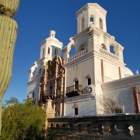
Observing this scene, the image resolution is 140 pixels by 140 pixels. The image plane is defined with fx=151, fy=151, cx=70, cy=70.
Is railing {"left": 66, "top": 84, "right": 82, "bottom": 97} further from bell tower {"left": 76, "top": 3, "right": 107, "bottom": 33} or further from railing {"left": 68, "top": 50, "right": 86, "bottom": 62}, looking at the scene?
bell tower {"left": 76, "top": 3, "right": 107, "bottom": 33}

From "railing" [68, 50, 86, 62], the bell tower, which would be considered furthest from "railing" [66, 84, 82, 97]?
the bell tower

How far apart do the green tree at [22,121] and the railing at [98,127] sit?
3.13 feet

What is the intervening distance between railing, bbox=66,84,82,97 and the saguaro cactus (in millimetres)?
11980

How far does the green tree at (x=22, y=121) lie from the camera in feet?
22.6

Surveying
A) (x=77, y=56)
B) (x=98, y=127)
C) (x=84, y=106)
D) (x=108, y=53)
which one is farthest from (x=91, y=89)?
(x=98, y=127)

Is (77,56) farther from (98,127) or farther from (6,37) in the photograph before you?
(6,37)

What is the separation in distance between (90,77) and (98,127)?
9.78m

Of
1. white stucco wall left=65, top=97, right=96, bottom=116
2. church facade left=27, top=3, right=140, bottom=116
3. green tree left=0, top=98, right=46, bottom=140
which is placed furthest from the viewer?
white stucco wall left=65, top=97, right=96, bottom=116

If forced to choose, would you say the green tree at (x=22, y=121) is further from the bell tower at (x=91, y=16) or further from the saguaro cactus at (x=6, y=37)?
the bell tower at (x=91, y=16)

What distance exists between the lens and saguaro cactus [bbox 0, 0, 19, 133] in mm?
3738

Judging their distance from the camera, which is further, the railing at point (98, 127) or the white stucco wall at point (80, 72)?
the white stucco wall at point (80, 72)

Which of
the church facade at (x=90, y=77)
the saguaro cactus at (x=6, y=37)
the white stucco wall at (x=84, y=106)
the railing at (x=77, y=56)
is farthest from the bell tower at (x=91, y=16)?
the saguaro cactus at (x=6, y=37)

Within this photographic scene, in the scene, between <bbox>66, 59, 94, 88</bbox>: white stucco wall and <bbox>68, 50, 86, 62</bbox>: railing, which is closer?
<bbox>66, 59, 94, 88</bbox>: white stucco wall

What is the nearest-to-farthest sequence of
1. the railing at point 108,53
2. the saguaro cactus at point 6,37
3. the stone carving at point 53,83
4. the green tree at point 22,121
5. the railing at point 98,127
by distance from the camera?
1. the saguaro cactus at point 6,37
2. the railing at point 98,127
3. the green tree at point 22,121
4. the railing at point 108,53
5. the stone carving at point 53,83
